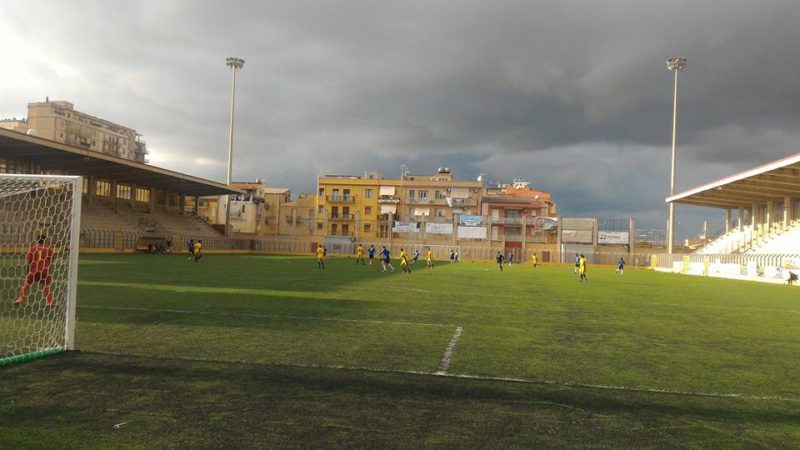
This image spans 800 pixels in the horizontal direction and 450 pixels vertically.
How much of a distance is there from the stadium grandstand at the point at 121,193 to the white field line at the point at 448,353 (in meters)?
36.7

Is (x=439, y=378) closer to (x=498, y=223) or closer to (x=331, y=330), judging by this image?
(x=331, y=330)

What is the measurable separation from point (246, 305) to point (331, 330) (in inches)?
158

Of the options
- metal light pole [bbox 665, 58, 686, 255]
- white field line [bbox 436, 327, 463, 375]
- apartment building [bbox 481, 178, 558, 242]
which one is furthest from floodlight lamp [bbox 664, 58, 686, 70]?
white field line [bbox 436, 327, 463, 375]

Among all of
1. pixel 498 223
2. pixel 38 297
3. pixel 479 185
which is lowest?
pixel 38 297

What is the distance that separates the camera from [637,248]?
73.2m

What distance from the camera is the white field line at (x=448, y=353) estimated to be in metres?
7.01

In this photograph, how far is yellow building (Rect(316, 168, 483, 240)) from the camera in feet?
289

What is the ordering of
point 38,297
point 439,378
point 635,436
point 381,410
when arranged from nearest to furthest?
point 635,436 < point 381,410 < point 439,378 < point 38,297

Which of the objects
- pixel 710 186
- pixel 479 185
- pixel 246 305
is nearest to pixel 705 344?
pixel 246 305

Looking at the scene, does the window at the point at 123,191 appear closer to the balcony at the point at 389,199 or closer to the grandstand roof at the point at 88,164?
the grandstand roof at the point at 88,164

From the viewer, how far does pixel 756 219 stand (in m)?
52.8

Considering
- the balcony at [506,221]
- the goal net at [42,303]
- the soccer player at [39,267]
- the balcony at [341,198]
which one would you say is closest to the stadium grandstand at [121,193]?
the balcony at [341,198]

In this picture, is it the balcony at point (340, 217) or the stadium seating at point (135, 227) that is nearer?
the stadium seating at point (135, 227)

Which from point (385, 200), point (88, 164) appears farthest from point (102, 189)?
point (385, 200)
